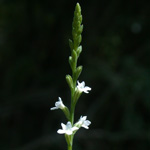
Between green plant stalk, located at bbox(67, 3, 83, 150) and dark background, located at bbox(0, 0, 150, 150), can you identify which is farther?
dark background, located at bbox(0, 0, 150, 150)

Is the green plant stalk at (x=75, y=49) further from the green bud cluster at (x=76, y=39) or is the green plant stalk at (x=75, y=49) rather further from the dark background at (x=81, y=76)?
the dark background at (x=81, y=76)

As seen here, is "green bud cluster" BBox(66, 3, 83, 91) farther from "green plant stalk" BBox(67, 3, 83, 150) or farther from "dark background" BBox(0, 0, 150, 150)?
"dark background" BBox(0, 0, 150, 150)

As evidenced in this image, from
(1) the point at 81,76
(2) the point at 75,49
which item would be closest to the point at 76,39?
(2) the point at 75,49

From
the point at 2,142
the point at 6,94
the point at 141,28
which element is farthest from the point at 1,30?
the point at 141,28

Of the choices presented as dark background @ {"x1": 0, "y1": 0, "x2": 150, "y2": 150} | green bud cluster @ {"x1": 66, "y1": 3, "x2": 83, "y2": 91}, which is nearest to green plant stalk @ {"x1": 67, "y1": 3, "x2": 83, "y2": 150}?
green bud cluster @ {"x1": 66, "y1": 3, "x2": 83, "y2": 91}

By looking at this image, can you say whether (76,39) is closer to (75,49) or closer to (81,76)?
(75,49)

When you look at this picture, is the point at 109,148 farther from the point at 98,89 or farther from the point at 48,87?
the point at 48,87

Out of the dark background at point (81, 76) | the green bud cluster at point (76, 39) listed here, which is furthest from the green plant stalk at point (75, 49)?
the dark background at point (81, 76)

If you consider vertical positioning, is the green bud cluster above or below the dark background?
below
